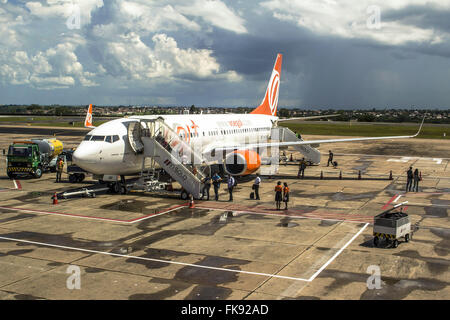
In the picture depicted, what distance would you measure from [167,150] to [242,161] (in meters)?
6.11

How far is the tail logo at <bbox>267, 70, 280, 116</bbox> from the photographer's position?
5044cm

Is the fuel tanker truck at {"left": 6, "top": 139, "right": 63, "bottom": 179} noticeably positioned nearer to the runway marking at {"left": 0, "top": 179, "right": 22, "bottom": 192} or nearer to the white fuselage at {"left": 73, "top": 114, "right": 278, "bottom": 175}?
the runway marking at {"left": 0, "top": 179, "right": 22, "bottom": 192}

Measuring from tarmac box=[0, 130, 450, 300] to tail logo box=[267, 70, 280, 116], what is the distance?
72.9 ft

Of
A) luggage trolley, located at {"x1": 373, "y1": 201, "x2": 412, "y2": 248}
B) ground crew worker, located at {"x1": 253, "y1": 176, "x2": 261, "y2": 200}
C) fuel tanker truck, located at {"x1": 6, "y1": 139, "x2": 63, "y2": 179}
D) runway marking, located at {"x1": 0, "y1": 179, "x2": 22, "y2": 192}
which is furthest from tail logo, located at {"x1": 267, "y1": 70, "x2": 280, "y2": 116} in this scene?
luggage trolley, located at {"x1": 373, "y1": 201, "x2": 412, "y2": 248}

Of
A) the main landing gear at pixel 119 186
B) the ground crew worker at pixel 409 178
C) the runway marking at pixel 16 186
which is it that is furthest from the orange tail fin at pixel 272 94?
the runway marking at pixel 16 186

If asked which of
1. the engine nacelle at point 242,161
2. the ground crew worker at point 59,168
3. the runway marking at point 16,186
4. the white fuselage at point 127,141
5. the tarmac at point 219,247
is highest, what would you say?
the white fuselage at point 127,141

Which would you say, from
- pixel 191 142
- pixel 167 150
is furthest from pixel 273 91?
pixel 167 150

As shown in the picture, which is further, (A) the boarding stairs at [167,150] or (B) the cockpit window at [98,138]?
(A) the boarding stairs at [167,150]

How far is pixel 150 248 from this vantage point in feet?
56.9

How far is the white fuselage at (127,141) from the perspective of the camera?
25.5 m

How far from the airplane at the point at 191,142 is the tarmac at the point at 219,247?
7.47 ft

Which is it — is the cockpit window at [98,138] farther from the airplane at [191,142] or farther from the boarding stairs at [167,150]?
the boarding stairs at [167,150]

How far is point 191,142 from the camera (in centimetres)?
3141

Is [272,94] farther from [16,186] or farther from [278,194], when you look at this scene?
[16,186]
